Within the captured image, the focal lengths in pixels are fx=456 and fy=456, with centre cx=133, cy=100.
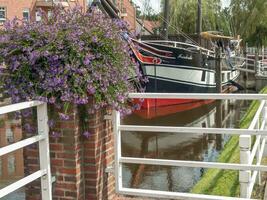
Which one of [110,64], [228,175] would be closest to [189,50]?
[228,175]

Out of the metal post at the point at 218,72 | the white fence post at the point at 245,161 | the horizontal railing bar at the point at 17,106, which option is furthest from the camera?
the metal post at the point at 218,72

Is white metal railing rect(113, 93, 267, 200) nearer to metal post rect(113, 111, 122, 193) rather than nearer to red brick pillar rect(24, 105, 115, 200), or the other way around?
metal post rect(113, 111, 122, 193)

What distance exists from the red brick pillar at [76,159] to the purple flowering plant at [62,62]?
24 centimetres

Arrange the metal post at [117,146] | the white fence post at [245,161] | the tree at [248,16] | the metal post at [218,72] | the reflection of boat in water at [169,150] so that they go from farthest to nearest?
the tree at [248,16], the metal post at [218,72], the reflection of boat in water at [169,150], the white fence post at [245,161], the metal post at [117,146]

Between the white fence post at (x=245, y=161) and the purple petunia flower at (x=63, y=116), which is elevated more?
the purple petunia flower at (x=63, y=116)

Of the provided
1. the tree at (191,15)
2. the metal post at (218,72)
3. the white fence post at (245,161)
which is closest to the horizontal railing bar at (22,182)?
the white fence post at (245,161)

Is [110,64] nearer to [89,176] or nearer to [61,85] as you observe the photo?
[61,85]

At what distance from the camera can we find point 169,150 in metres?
13.0

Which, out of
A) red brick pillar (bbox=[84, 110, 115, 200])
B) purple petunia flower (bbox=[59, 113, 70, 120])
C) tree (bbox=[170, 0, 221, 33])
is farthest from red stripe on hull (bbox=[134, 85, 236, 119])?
tree (bbox=[170, 0, 221, 33])

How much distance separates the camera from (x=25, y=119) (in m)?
4.70

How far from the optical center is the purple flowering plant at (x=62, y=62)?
441 cm

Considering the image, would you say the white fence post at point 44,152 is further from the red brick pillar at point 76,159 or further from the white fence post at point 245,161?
the white fence post at point 245,161

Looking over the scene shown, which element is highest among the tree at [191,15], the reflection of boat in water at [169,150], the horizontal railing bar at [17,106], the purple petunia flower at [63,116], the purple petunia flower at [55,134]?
the tree at [191,15]

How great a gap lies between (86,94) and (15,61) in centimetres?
76
